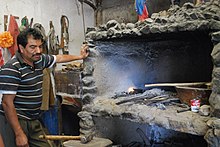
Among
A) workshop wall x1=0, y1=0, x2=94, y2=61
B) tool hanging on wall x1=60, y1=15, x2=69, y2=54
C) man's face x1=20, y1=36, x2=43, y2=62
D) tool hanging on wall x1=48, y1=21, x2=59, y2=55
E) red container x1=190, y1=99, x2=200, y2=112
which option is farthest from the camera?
tool hanging on wall x1=60, y1=15, x2=69, y2=54

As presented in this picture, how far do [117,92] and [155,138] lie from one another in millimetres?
793

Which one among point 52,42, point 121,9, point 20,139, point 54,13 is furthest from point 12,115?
point 121,9

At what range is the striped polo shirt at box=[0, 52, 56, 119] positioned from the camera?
2.14m

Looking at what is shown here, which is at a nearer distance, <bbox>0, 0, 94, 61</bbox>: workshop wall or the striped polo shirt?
the striped polo shirt

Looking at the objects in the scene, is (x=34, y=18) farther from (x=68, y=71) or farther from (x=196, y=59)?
(x=196, y=59)

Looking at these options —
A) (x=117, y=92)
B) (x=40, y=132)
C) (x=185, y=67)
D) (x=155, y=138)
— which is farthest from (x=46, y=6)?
(x=155, y=138)

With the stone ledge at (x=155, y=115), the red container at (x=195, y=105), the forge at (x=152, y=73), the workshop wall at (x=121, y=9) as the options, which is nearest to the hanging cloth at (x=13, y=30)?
the forge at (x=152, y=73)

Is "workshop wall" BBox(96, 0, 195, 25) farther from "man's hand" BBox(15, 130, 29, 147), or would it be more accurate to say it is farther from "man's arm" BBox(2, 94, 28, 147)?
"man's hand" BBox(15, 130, 29, 147)

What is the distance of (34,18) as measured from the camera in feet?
11.1

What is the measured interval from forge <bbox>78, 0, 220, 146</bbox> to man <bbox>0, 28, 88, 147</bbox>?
1.35ft

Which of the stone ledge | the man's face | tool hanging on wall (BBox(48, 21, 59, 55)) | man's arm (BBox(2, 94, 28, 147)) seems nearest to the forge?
the stone ledge

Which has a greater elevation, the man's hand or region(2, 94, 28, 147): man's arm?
region(2, 94, 28, 147): man's arm

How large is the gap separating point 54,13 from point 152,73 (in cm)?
172

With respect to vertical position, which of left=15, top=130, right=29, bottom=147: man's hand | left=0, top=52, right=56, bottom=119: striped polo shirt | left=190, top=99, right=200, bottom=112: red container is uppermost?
left=0, top=52, right=56, bottom=119: striped polo shirt
